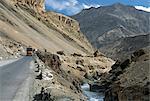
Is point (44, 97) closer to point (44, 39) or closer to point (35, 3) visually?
point (44, 39)

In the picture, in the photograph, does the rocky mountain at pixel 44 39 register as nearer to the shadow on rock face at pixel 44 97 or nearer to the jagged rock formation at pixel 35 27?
the jagged rock formation at pixel 35 27

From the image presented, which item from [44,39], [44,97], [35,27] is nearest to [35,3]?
[35,27]

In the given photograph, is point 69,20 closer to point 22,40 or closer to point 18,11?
point 18,11

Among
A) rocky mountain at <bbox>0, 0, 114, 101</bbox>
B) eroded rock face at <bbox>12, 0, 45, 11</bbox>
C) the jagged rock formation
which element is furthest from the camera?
eroded rock face at <bbox>12, 0, 45, 11</bbox>

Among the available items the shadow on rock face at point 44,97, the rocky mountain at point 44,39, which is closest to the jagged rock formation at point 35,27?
the rocky mountain at point 44,39

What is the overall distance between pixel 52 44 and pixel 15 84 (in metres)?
105

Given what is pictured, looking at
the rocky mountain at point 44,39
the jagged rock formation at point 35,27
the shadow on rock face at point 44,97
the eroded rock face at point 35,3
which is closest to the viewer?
the shadow on rock face at point 44,97

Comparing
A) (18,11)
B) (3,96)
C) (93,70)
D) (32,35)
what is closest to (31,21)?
(18,11)

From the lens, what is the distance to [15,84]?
26812 millimetres

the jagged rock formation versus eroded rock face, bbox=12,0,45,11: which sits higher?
eroded rock face, bbox=12,0,45,11

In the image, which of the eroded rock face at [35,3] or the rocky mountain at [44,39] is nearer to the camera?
the rocky mountain at [44,39]

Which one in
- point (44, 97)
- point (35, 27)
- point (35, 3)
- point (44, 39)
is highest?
point (35, 3)

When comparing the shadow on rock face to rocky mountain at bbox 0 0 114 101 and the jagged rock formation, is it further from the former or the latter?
the jagged rock formation

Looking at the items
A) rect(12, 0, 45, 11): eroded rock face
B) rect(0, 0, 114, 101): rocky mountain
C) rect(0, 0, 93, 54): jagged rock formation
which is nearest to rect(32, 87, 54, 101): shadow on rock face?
rect(0, 0, 114, 101): rocky mountain
